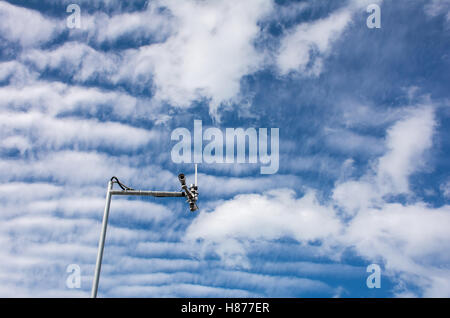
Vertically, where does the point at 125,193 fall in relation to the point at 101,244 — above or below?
above

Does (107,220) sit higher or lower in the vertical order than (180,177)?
lower
